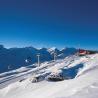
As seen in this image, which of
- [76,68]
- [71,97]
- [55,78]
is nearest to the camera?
[71,97]

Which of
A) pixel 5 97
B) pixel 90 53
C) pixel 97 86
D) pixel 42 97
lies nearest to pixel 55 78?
pixel 5 97

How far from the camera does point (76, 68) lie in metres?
71.8

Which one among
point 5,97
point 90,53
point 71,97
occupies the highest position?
point 90,53

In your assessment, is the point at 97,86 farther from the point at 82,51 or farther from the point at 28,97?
the point at 82,51

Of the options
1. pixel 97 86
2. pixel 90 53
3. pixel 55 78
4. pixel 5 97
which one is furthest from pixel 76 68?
pixel 97 86

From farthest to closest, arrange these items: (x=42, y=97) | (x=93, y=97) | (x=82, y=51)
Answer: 1. (x=82, y=51)
2. (x=42, y=97)
3. (x=93, y=97)

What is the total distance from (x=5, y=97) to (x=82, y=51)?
60.8m

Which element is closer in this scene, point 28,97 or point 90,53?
point 28,97

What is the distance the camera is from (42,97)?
58.0 ft

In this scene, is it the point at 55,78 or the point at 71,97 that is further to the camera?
the point at 55,78

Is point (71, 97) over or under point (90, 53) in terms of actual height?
under

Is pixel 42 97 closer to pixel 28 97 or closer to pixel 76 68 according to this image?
pixel 28 97

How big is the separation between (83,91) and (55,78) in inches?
853

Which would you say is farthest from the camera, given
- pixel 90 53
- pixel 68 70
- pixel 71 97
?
pixel 90 53
